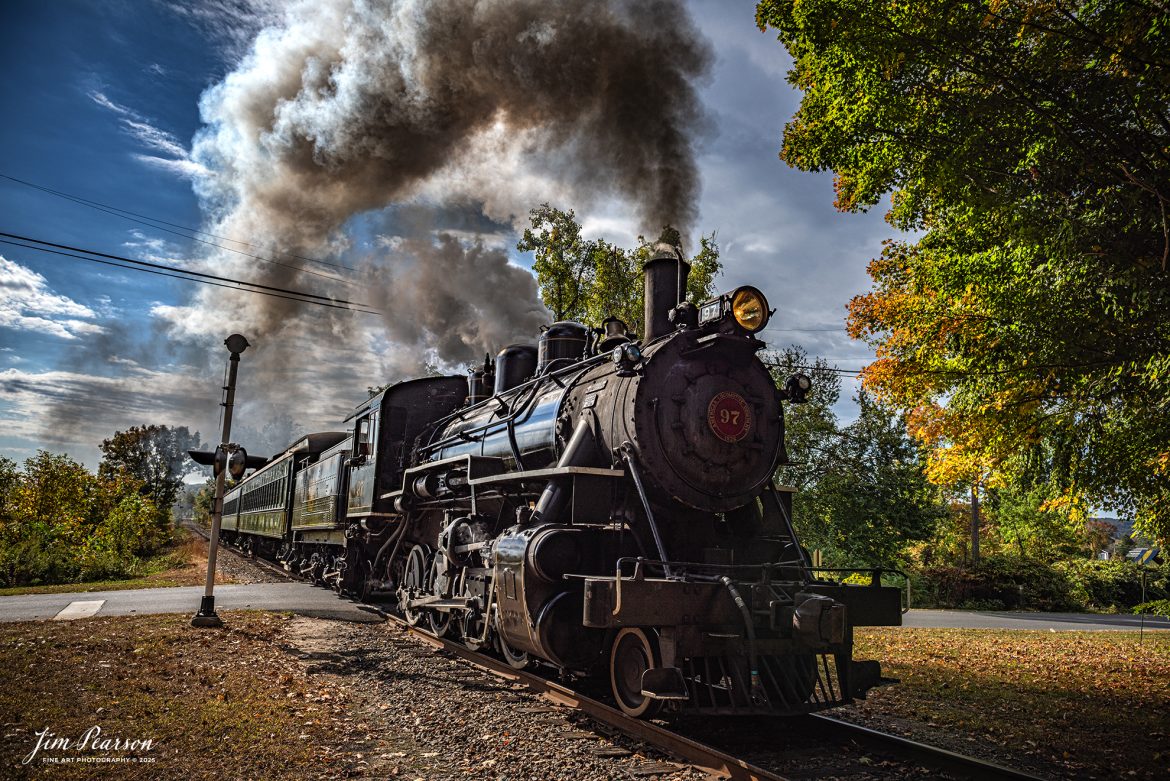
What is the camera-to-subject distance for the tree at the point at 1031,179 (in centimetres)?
755

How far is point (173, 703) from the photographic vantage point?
5906mm

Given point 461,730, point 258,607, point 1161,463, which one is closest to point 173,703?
point 461,730

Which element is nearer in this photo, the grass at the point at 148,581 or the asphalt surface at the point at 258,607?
the asphalt surface at the point at 258,607

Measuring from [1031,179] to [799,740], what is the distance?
23.6 ft

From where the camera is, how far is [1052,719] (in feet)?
21.5

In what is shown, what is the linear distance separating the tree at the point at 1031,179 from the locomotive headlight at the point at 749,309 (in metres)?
3.47

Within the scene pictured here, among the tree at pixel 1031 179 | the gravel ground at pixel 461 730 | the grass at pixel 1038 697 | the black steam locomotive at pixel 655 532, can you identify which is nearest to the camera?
the gravel ground at pixel 461 730

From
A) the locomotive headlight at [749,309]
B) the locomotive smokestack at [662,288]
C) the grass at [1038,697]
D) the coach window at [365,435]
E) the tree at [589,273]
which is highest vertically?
the tree at [589,273]

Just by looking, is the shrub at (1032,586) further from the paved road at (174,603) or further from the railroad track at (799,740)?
the railroad track at (799,740)

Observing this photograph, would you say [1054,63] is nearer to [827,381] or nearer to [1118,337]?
[1118,337]

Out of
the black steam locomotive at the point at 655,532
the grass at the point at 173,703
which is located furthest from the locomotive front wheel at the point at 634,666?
the grass at the point at 173,703

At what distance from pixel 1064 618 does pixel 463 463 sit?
60.1 feet

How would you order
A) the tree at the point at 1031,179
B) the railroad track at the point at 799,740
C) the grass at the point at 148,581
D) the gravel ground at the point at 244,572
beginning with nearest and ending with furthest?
the railroad track at the point at 799,740
the tree at the point at 1031,179
the grass at the point at 148,581
the gravel ground at the point at 244,572
